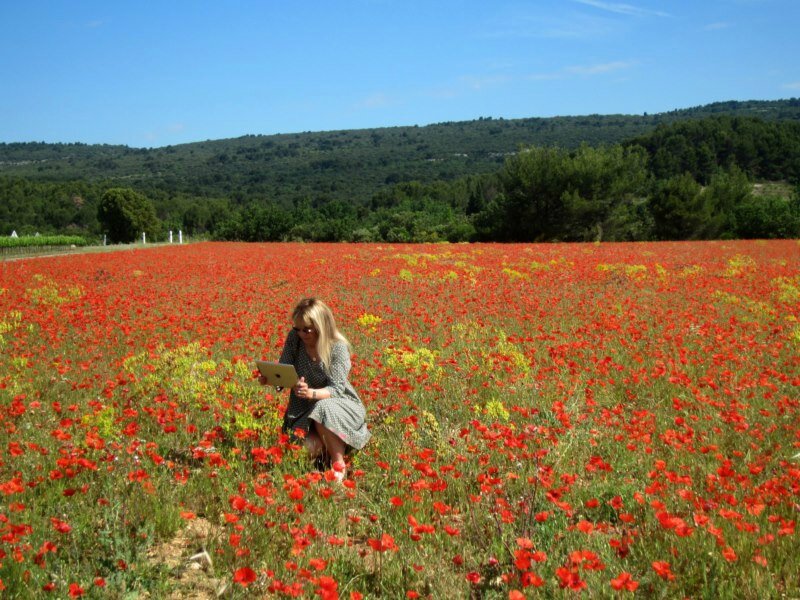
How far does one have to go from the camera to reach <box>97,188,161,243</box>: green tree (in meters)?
69.4

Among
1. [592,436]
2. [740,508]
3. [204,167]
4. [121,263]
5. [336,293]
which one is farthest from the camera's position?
[204,167]

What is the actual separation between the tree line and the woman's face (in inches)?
1703

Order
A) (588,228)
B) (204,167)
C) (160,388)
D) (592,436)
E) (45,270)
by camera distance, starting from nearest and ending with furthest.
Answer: (592,436) → (160,388) → (45,270) → (588,228) → (204,167)

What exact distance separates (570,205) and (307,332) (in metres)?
44.0

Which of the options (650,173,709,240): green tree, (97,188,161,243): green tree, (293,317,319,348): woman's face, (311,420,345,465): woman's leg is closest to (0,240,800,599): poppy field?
(311,420,345,465): woman's leg

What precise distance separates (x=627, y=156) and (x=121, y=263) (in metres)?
40.5

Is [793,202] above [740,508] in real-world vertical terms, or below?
above

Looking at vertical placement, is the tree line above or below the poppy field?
above

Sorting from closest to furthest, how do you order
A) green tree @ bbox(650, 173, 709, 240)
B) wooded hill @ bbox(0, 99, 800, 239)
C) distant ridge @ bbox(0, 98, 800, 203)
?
1. green tree @ bbox(650, 173, 709, 240)
2. wooded hill @ bbox(0, 99, 800, 239)
3. distant ridge @ bbox(0, 98, 800, 203)

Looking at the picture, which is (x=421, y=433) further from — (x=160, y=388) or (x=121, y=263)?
(x=121, y=263)

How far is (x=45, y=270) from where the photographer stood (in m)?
18.2

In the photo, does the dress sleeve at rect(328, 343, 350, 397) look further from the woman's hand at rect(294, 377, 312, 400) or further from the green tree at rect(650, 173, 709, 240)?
the green tree at rect(650, 173, 709, 240)

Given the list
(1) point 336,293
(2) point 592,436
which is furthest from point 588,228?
(2) point 592,436

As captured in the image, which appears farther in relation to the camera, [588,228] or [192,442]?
[588,228]
